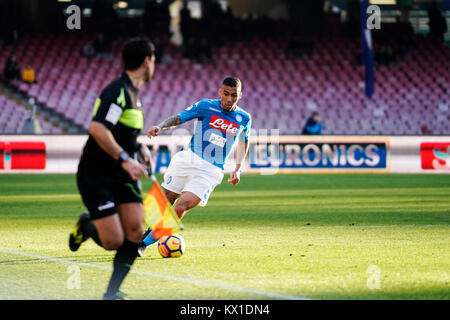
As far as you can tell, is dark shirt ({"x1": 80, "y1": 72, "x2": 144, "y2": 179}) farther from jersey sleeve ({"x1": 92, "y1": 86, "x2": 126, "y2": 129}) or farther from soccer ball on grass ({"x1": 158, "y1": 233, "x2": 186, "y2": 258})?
soccer ball on grass ({"x1": 158, "y1": 233, "x2": 186, "y2": 258})

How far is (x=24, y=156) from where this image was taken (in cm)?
2367

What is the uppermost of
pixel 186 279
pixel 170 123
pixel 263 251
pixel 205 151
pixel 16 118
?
pixel 170 123

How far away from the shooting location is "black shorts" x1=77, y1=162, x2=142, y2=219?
657 cm

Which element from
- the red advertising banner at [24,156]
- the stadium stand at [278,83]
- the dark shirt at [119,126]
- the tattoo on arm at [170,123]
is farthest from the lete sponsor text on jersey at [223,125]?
the stadium stand at [278,83]

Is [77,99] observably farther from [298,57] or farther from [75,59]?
[298,57]

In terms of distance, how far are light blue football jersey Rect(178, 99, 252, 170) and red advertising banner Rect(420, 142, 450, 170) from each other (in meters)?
15.5

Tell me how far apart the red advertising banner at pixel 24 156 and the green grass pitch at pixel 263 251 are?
19.3 ft

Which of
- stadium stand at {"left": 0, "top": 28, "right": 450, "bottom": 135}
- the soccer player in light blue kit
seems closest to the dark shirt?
the soccer player in light blue kit

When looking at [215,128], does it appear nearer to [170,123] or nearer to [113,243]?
[170,123]

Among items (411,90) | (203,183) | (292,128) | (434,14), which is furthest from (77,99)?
(203,183)

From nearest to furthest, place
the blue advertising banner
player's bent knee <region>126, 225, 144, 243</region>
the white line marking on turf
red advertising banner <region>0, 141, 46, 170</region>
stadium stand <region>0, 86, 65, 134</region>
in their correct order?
player's bent knee <region>126, 225, 144, 243</region> < the white line marking on turf < red advertising banner <region>0, 141, 46, 170</region> < the blue advertising banner < stadium stand <region>0, 86, 65, 134</region>

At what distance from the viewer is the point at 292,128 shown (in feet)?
105

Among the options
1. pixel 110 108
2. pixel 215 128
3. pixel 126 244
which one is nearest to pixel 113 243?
pixel 126 244

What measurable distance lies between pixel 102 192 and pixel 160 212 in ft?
1.74
